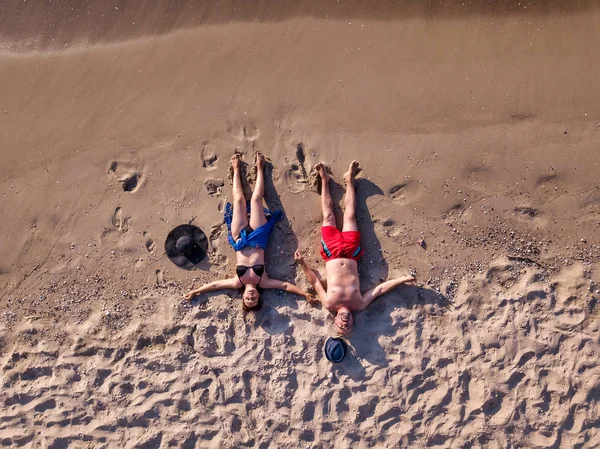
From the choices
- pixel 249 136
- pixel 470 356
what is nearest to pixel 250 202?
pixel 249 136

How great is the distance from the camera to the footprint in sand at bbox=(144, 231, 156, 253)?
21.9ft

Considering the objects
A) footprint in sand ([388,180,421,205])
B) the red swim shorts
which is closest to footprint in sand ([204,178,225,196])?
the red swim shorts

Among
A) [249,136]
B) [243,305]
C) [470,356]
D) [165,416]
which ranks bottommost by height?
[165,416]

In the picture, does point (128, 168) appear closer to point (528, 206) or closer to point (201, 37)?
point (201, 37)

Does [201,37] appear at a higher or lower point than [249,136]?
higher

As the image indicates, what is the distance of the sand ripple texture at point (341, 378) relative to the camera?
5.97 m

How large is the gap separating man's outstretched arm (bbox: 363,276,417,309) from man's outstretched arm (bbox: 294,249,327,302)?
0.53 m

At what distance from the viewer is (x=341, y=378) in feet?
20.2

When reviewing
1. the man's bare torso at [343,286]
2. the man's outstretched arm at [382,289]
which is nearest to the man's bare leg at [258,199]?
the man's bare torso at [343,286]

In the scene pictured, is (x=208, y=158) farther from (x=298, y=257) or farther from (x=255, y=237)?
(x=298, y=257)

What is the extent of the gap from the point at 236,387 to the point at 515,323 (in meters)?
3.55

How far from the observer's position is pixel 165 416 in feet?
20.4

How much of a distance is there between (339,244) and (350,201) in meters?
0.58

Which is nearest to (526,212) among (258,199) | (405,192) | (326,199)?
(405,192)
